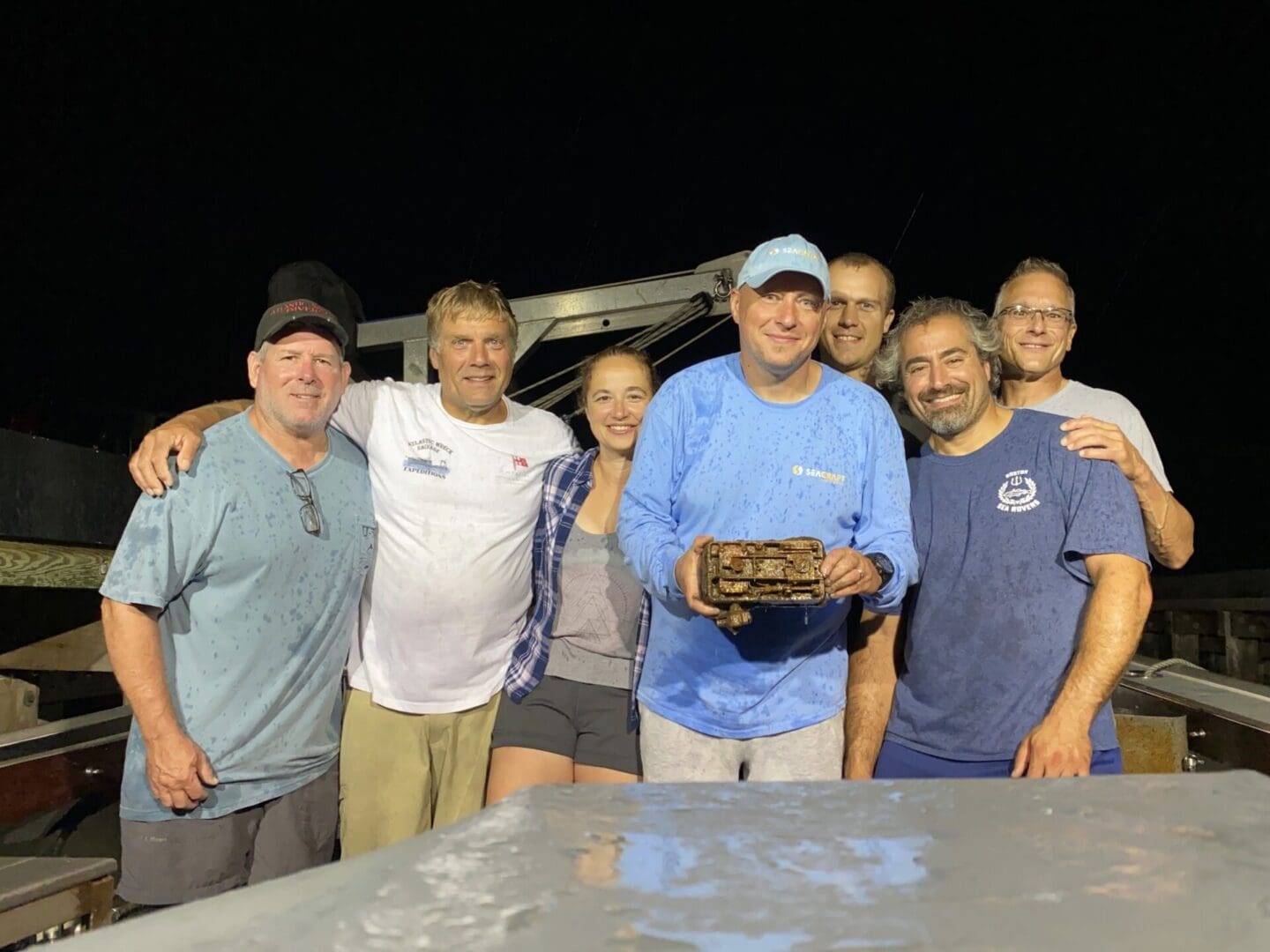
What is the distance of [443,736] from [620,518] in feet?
3.13

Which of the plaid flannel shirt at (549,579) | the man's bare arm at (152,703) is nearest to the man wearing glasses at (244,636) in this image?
the man's bare arm at (152,703)

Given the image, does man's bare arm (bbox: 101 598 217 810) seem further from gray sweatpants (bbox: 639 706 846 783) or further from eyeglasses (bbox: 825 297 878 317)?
eyeglasses (bbox: 825 297 878 317)

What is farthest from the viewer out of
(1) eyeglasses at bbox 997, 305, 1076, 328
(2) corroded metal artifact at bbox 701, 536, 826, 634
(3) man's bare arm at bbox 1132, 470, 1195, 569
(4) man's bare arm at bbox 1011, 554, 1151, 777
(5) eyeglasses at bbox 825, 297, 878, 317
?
(5) eyeglasses at bbox 825, 297, 878, 317

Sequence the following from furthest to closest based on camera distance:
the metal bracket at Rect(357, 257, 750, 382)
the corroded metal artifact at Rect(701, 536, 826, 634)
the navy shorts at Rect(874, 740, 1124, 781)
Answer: the metal bracket at Rect(357, 257, 750, 382) < the navy shorts at Rect(874, 740, 1124, 781) < the corroded metal artifact at Rect(701, 536, 826, 634)

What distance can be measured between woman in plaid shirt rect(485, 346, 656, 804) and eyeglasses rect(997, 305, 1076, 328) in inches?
50.2

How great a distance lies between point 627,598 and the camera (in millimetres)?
2660

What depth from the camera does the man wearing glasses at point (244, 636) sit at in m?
2.23

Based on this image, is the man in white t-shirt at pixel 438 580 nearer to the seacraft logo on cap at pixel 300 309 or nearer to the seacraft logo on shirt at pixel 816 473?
the seacraft logo on cap at pixel 300 309

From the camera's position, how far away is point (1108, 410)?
8.73ft

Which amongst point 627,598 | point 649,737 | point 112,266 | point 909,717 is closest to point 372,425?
point 627,598

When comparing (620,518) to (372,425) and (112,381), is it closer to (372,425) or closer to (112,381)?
(372,425)

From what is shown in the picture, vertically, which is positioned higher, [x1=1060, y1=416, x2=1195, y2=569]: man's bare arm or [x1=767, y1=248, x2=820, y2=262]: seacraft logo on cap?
[x1=767, y1=248, x2=820, y2=262]: seacraft logo on cap

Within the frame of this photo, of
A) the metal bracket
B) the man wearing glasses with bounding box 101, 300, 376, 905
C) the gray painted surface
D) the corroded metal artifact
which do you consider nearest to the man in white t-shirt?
the man wearing glasses with bounding box 101, 300, 376, 905

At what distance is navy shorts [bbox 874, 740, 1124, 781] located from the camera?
2.11 m
